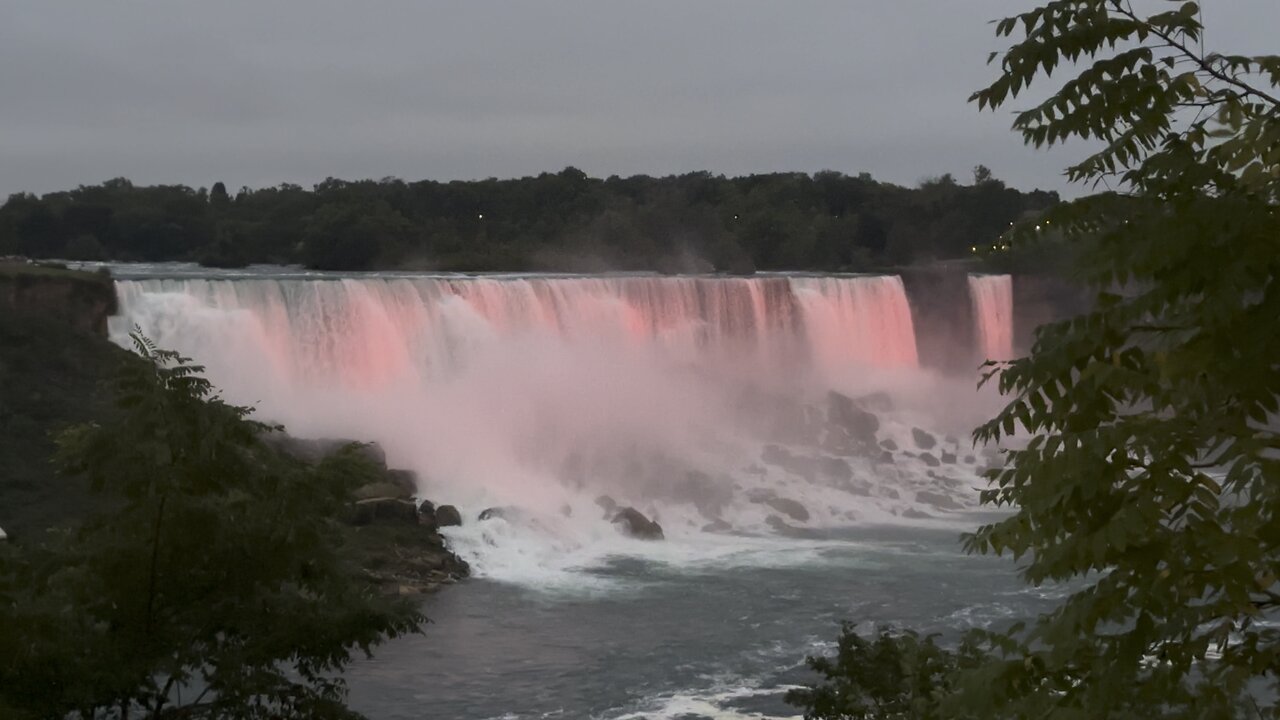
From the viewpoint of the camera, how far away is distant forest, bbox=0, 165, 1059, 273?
5288 cm

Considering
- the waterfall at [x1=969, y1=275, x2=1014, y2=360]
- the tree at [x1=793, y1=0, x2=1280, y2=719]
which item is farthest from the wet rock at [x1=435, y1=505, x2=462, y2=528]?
the waterfall at [x1=969, y1=275, x2=1014, y2=360]

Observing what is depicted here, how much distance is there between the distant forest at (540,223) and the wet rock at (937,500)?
28153 mm

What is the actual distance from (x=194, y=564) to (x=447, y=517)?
1675cm

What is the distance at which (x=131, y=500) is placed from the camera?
301 inches

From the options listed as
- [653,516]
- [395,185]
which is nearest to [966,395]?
[653,516]

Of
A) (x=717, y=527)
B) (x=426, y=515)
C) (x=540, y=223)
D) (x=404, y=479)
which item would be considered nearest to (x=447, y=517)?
(x=426, y=515)

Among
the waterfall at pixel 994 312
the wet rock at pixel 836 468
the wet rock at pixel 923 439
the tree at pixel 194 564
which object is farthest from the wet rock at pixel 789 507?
the tree at pixel 194 564

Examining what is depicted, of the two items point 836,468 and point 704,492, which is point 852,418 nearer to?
point 836,468

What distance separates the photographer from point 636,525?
2608 centimetres

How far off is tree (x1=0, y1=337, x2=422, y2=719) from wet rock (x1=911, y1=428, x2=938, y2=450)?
1203 inches

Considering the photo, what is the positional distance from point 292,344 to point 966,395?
2273cm

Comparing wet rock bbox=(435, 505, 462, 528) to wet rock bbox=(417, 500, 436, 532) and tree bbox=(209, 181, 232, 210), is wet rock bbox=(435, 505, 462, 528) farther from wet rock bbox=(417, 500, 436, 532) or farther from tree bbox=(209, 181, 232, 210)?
tree bbox=(209, 181, 232, 210)

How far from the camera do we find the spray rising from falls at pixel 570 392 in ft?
90.9

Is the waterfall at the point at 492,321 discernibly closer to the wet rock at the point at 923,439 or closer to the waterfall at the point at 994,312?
the waterfall at the point at 994,312
